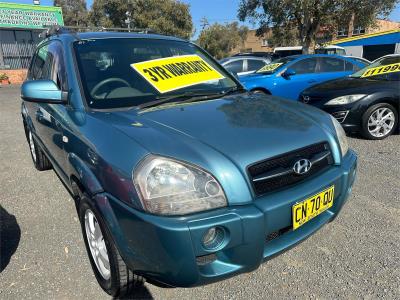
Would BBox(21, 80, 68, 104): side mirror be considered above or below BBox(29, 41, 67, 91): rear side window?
below

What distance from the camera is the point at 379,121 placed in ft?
17.6

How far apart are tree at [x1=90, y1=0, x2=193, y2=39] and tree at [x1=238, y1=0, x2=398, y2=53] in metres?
11.0

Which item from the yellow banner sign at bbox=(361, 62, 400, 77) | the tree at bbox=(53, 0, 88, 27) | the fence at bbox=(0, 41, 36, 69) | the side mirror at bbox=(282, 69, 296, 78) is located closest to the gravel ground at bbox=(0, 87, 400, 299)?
the yellow banner sign at bbox=(361, 62, 400, 77)

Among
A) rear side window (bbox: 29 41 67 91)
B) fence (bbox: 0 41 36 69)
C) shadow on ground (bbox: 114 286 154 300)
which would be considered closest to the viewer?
shadow on ground (bbox: 114 286 154 300)

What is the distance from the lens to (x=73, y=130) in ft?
7.64

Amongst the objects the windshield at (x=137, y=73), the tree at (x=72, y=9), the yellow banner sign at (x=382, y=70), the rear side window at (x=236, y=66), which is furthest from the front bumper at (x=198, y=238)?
the tree at (x=72, y=9)

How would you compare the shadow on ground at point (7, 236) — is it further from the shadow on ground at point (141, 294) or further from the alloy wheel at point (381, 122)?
the alloy wheel at point (381, 122)

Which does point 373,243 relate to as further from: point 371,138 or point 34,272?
point 371,138

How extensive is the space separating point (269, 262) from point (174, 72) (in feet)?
5.51

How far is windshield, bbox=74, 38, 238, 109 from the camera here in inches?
98.8

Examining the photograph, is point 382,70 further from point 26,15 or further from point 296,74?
point 26,15

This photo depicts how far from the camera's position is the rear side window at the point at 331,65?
8.59 metres

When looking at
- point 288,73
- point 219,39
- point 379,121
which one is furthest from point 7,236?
point 219,39

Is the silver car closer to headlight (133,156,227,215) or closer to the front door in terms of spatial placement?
the front door
